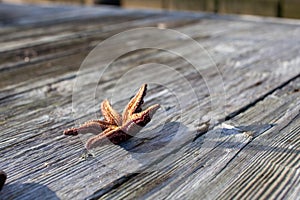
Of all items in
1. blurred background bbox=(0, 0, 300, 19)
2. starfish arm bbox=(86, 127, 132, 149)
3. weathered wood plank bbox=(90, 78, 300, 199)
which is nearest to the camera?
weathered wood plank bbox=(90, 78, 300, 199)

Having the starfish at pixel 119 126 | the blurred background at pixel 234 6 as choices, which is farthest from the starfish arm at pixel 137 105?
the blurred background at pixel 234 6

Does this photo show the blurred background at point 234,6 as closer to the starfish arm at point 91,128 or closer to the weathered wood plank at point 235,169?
the weathered wood plank at point 235,169

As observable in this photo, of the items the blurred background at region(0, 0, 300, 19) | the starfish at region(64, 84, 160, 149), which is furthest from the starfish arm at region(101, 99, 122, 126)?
the blurred background at region(0, 0, 300, 19)

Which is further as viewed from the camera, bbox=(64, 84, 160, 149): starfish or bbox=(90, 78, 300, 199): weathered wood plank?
bbox=(64, 84, 160, 149): starfish

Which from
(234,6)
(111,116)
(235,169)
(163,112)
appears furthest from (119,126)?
(234,6)

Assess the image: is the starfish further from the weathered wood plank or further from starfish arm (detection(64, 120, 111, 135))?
the weathered wood plank

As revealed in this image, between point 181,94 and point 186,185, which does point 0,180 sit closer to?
point 186,185

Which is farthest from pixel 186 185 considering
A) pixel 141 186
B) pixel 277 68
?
pixel 277 68

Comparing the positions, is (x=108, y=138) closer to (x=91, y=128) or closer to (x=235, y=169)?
(x=91, y=128)
